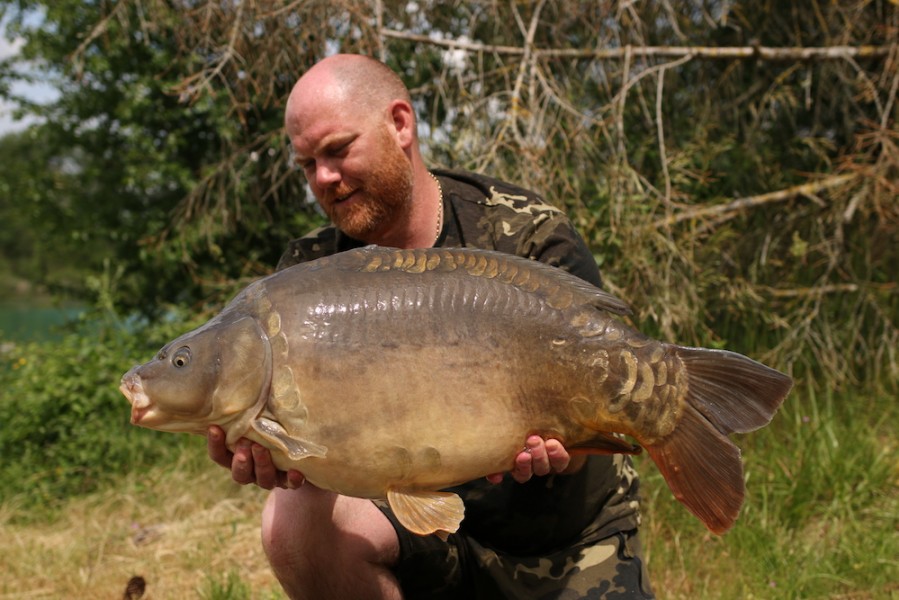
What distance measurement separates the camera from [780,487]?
9.75 ft

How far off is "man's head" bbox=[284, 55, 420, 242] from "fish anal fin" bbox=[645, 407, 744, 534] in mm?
1022

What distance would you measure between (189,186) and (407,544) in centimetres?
337

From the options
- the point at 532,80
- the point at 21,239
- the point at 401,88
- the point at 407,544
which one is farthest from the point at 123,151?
the point at 21,239

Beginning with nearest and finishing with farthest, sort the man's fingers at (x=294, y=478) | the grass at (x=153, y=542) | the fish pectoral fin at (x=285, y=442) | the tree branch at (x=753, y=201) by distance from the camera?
the fish pectoral fin at (x=285, y=442)
the man's fingers at (x=294, y=478)
the grass at (x=153, y=542)
the tree branch at (x=753, y=201)

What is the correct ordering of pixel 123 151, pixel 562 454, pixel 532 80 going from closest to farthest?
1. pixel 562 454
2. pixel 532 80
3. pixel 123 151

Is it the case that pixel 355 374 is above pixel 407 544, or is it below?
above

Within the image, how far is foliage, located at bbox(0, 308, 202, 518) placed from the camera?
13.6 feet

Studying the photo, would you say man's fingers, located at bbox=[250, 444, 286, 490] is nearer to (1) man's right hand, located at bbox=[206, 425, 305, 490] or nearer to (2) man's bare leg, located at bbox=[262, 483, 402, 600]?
(1) man's right hand, located at bbox=[206, 425, 305, 490]

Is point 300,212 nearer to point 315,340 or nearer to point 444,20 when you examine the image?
point 444,20

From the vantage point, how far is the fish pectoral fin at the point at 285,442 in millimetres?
1634

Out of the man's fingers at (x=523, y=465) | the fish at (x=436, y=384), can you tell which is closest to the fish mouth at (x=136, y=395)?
the fish at (x=436, y=384)

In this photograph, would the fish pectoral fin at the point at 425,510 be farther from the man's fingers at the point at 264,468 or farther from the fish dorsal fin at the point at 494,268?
the fish dorsal fin at the point at 494,268

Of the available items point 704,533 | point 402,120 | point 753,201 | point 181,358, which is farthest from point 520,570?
point 753,201

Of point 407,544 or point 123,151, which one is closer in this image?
point 407,544
